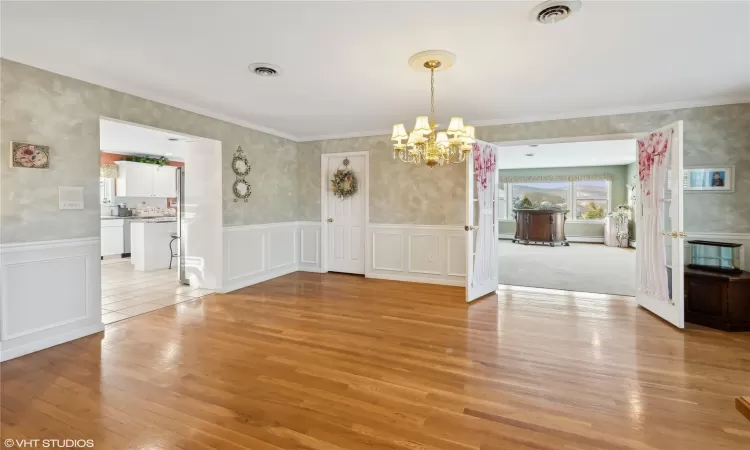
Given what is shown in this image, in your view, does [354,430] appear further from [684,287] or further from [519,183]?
[519,183]

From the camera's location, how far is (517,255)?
808 cm

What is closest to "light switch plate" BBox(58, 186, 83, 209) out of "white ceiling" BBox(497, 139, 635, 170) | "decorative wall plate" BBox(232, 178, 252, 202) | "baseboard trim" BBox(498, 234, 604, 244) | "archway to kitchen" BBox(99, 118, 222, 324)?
"archway to kitchen" BBox(99, 118, 222, 324)

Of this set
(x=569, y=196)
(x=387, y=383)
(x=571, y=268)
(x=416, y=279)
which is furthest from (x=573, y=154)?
(x=387, y=383)

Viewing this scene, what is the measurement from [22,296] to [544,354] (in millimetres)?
4298

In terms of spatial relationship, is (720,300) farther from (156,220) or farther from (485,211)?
(156,220)

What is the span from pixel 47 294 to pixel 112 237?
5510 millimetres

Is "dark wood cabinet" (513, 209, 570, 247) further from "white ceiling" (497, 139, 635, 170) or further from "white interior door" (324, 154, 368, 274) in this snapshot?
"white interior door" (324, 154, 368, 274)

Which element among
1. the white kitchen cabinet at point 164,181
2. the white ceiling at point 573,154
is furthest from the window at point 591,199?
the white kitchen cabinet at point 164,181

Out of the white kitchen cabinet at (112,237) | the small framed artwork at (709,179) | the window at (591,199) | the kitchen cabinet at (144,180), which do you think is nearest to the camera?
the small framed artwork at (709,179)

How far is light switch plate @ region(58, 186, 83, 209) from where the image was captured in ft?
10.3

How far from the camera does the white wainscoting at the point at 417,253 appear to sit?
5309mm

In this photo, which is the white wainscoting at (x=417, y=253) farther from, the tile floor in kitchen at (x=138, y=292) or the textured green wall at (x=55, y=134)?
the textured green wall at (x=55, y=134)

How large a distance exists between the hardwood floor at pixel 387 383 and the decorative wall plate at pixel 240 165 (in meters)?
2.06

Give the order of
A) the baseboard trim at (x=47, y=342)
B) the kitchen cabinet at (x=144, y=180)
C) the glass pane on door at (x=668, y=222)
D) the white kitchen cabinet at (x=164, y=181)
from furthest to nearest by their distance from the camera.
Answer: the white kitchen cabinet at (x=164, y=181) → the kitchen cabinet at (x=144, y=180) → the glass pane on door at (x=668, y=222) → the baseboard trim at (x=47, y=342)
